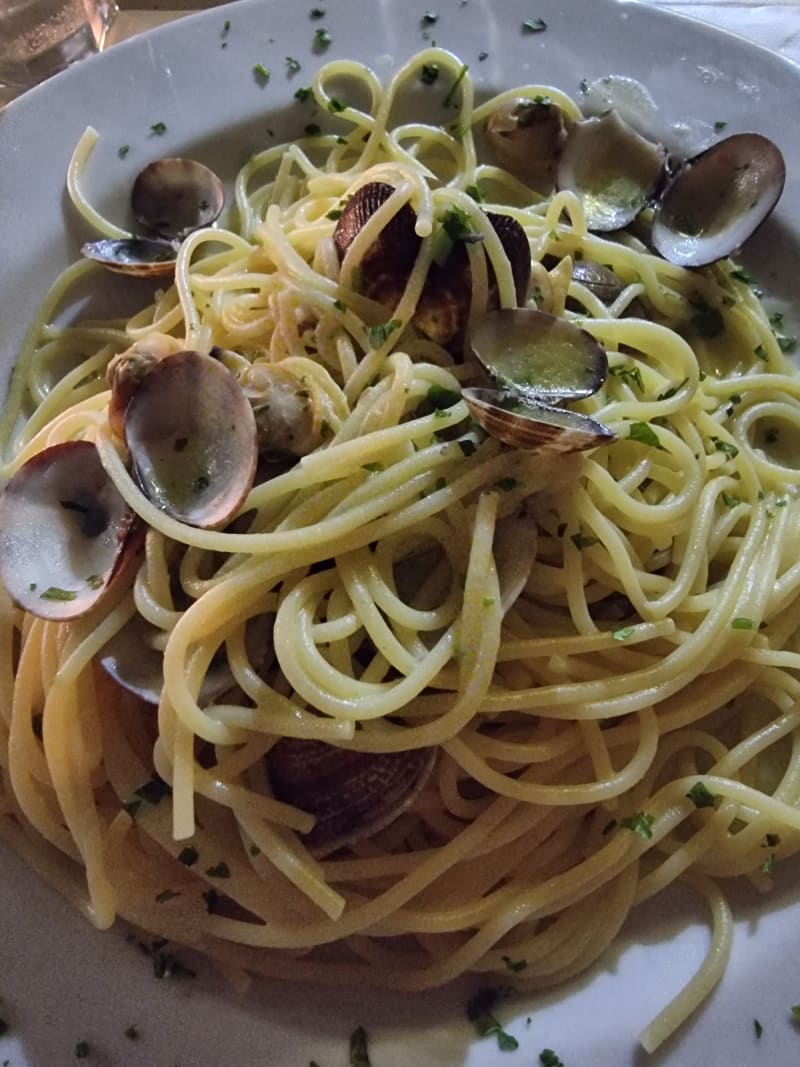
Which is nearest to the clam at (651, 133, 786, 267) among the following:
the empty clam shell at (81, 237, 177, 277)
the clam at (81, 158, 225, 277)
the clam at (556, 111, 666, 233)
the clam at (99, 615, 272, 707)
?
the clam at (556, 111, 666, 233)

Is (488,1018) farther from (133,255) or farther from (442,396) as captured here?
(133,255)

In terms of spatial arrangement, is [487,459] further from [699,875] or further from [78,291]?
[78,291]

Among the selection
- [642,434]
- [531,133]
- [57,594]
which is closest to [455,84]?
[531,133]

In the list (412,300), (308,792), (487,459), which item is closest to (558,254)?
(412,300)

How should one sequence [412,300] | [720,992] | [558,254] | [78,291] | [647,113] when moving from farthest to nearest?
[647,113] → [78,291] → [558,254] → [412,300] → [720,992]

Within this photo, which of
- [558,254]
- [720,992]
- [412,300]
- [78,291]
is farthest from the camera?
[78,291]

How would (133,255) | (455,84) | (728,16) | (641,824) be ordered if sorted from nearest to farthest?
(641,824)
(133,255)
(455,84)
(728,16)
